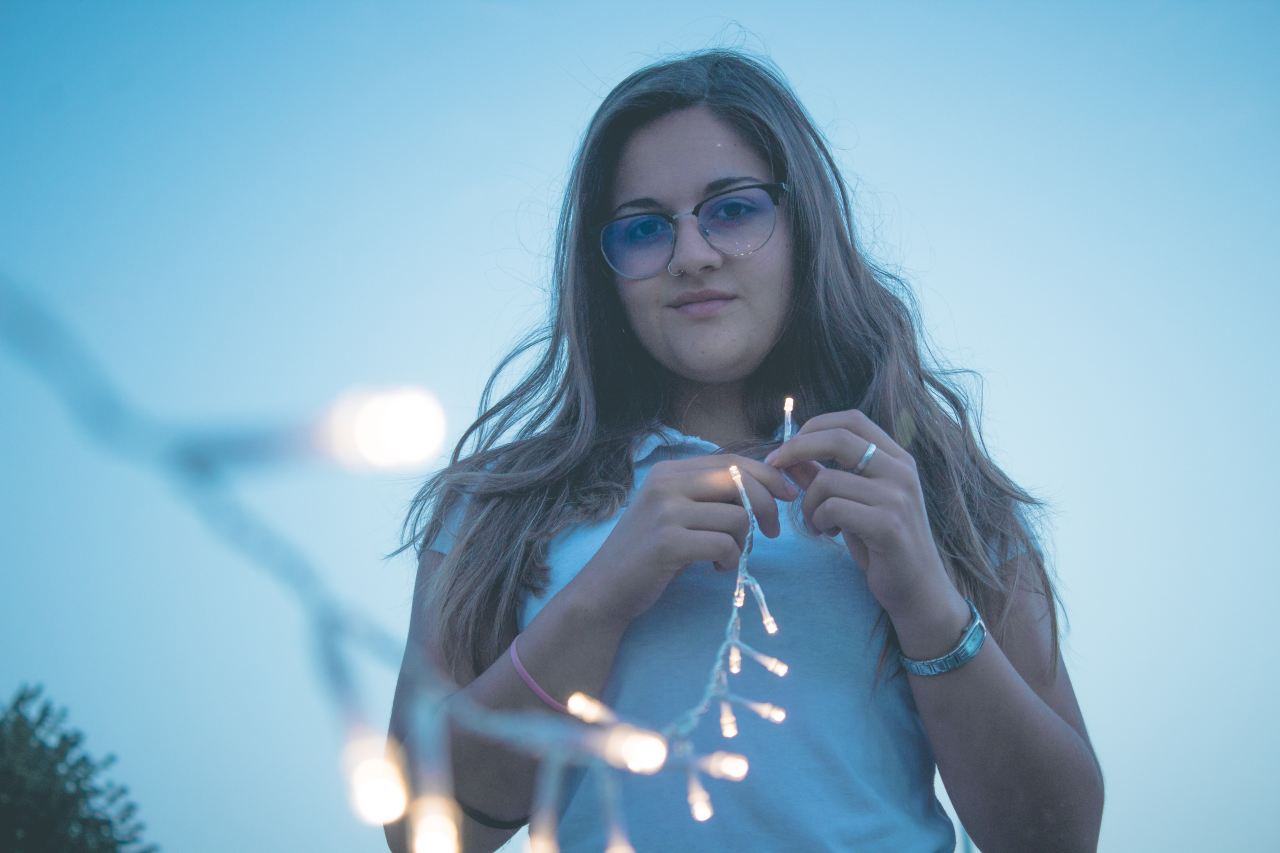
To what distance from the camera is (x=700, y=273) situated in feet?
4.74

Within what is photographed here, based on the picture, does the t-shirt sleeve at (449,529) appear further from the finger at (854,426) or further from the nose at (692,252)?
the finger at (854,426)

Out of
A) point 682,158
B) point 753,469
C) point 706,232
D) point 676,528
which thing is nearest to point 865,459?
point 753,469

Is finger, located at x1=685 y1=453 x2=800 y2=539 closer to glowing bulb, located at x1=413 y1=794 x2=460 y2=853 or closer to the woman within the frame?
the woman

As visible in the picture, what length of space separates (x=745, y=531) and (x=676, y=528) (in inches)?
3.6

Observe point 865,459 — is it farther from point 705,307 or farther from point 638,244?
point 638,244

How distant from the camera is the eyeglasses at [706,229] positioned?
4.83 ft

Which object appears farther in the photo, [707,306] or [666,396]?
[666,396]

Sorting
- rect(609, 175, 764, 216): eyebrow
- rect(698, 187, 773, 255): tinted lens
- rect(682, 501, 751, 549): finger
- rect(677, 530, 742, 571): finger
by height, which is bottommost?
rect(677, 530, 742, 571): finger

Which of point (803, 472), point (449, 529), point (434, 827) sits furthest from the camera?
point (449, 529)

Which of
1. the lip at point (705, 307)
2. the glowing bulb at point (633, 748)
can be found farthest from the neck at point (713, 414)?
the glowing bulb at point (633, 748)

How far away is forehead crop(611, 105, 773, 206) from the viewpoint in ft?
5.01

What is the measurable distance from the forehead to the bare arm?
69 centimetres

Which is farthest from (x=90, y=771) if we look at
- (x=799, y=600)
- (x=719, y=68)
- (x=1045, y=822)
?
(x=719, y=68)

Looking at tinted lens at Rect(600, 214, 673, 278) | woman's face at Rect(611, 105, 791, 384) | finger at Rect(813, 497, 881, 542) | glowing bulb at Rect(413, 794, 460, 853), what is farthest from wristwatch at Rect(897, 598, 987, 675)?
glowing bulb at Rect(413, 794, 460, 853)
